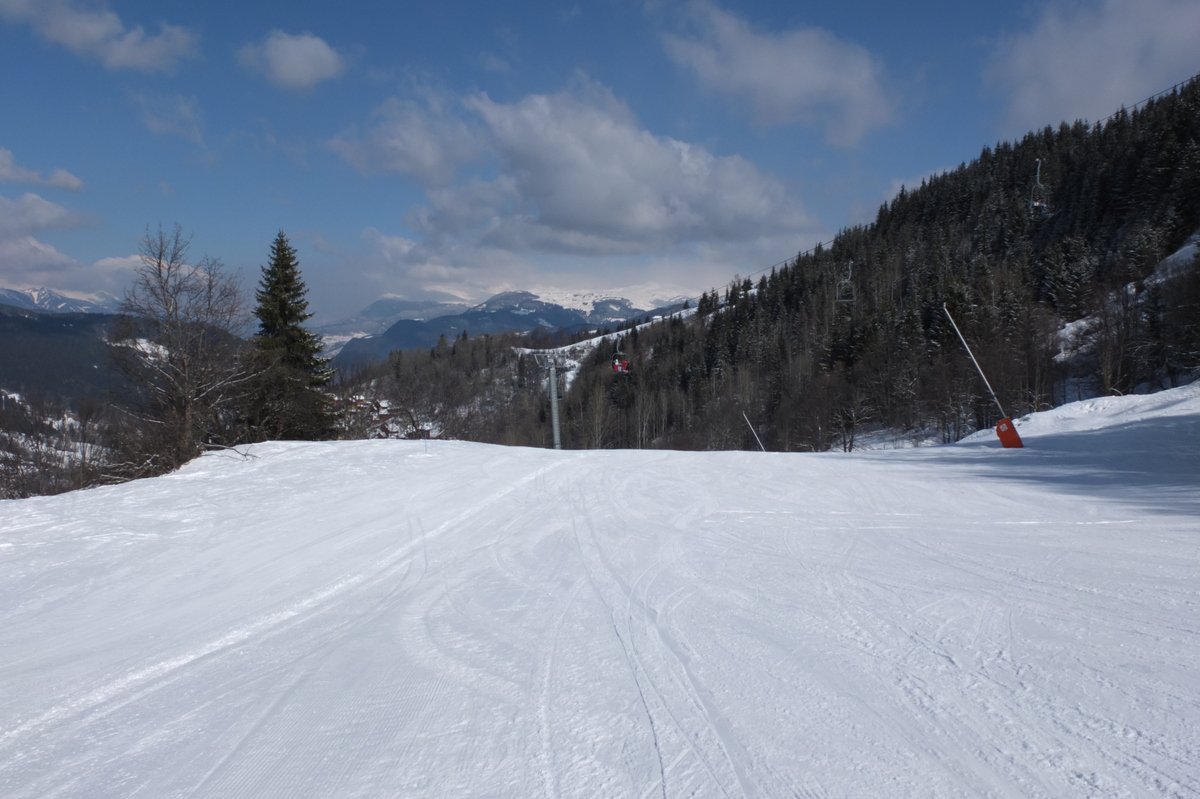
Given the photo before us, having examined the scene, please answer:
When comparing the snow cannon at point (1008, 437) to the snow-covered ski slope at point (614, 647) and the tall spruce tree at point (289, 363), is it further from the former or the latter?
the tall spruce tree at point (289, 363)

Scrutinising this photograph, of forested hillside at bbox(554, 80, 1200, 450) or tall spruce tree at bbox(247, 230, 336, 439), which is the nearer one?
tall spruce tree at bbox(247, 230, 336, 439)

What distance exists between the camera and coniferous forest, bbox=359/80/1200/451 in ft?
162

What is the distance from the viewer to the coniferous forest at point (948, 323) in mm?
49500

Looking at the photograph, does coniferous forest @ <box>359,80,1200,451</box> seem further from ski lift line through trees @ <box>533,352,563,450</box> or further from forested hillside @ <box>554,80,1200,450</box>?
ski lift line through trees @ <box>533,352,563,450</box>

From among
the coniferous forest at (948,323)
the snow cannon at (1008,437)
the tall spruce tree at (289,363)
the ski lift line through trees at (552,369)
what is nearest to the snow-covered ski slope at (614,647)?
the snow cannon at (1008,437)

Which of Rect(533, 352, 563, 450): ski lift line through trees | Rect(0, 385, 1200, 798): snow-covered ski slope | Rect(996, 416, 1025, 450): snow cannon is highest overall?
Rect(533, 352, 563, 450): ski lift line through trees

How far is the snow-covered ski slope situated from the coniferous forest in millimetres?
33789

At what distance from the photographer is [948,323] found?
188 feet

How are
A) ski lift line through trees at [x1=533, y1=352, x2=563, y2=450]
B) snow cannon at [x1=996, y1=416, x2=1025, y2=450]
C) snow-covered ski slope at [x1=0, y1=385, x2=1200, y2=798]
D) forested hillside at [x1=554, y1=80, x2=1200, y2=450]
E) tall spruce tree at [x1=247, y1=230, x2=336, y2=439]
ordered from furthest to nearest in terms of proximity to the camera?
forested hillside at [x1=554, y1=80, x2=1200, y2=450], ski lift line through trees at [x1=533, y1=352, x2=563, y2=450], tall spruce tree at [x1=247, y1=230, x2=336, y2=439], snow cannon at [x1=996, y1=416, x2=1025, y2=450], snow-covered ski slope at [x1=0, y1=385, x2=1200, y2=798]

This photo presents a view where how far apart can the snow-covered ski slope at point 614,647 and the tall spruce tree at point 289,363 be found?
61.9 ft

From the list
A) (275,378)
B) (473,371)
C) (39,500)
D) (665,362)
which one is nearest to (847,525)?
(39,500)

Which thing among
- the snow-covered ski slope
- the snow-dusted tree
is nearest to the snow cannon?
the snow-covered ski slope

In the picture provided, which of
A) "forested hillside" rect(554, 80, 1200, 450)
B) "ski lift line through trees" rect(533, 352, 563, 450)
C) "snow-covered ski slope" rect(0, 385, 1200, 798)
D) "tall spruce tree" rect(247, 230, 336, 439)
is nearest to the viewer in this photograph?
"snow-covered ski slope" rect(0, 385, 1200, 798)

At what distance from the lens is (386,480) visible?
1288 cm
